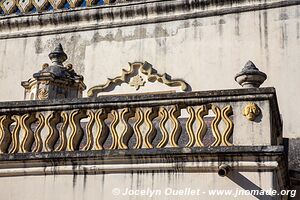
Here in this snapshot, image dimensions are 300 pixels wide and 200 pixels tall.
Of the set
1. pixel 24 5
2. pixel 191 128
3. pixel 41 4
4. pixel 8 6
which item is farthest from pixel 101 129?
pixel 8 6

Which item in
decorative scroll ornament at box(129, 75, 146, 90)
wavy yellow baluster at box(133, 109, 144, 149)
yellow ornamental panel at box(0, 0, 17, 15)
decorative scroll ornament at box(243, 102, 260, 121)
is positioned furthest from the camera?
yellow ornamental panel at box(0, 0, 17, 15)

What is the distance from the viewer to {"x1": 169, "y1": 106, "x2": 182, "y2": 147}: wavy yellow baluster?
26.9ft

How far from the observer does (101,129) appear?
846 cm

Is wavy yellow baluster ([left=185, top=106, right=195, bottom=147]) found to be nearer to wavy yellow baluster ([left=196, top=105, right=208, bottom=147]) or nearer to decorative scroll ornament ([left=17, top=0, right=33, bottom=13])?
wavy yellow baluster ([left=196, top=105, right=208, bottom=147])

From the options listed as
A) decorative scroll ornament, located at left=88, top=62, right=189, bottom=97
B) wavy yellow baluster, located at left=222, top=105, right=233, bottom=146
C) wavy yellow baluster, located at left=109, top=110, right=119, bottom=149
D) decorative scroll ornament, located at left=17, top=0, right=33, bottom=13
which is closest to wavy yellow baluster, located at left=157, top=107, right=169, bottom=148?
wavy yellow baluster, located at left=109, top=110, right=119, bottom=149

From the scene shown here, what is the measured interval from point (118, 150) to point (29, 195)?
122cm

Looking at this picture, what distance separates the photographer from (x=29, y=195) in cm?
833

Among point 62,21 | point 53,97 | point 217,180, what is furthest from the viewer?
point 62,21

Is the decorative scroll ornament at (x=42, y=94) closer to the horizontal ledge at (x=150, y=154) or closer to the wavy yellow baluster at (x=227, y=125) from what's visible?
the horizontal ledge at (x=150, y=154)

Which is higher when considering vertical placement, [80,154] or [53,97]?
[53,97]

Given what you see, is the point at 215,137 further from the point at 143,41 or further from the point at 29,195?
the point at 143,41

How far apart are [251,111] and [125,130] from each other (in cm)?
149

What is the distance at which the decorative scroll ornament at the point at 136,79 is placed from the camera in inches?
508

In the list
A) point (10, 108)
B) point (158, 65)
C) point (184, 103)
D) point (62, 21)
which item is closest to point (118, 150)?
point (184, 103)
